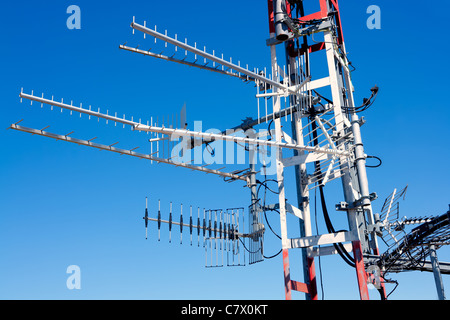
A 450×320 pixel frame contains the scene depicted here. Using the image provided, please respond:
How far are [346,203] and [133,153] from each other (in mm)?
8870

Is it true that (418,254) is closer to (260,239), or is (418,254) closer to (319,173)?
(319,173)

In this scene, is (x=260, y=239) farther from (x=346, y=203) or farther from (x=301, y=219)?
(x=346, y=203)

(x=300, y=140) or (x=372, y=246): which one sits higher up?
(x=300, y=140)

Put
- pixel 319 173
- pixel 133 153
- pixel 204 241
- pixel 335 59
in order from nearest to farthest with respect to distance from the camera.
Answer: pixel 133 153 < pixel 319 173 < pixel 335 59 < pixel 204 241

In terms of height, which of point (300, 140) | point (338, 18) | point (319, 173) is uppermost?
point (338, 18)

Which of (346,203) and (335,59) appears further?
(335,59)

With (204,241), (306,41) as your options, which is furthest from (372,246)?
(306,41)

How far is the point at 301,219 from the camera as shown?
934 inches

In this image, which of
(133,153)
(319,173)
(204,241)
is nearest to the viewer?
(133,153)

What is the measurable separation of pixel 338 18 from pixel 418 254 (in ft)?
40.3

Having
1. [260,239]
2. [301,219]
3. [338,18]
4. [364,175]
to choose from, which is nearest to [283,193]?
[301,219]

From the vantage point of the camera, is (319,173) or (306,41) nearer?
(319,173)

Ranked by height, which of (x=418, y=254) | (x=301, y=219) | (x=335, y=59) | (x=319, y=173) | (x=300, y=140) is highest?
(x=335, y=59)

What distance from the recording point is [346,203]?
2197 centimetres
